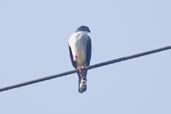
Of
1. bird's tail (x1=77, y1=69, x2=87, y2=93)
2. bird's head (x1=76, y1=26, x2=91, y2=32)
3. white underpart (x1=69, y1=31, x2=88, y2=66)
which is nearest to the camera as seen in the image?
bird's tail (x1=77, y1=69, x2=87, y2=93)

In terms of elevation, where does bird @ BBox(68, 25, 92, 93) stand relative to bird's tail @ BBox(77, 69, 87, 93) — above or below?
above

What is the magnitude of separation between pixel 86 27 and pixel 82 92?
8.19 feet

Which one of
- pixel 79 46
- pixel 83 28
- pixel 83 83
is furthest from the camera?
pixel 83 28

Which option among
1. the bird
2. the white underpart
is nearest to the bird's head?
the bird

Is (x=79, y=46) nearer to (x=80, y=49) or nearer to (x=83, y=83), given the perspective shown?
(x=80, y=49)

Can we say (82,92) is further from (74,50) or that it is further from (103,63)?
(103,63)

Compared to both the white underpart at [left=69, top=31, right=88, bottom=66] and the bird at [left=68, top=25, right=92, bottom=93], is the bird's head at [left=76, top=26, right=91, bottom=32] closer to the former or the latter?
the bird at [left=68, top=25, right=92, bottom=93]

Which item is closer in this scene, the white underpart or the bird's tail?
the bird's tail

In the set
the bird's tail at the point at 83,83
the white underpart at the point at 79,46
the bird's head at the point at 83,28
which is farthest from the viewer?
the bird's head at the point at 83,28

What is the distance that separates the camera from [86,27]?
1223 centimetres

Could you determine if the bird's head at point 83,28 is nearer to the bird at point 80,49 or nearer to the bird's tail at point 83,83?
the bird at point 80,49

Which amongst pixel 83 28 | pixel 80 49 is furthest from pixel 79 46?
pixel 83 28

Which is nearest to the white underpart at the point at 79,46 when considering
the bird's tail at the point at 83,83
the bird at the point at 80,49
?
the bird at the point at 80,49

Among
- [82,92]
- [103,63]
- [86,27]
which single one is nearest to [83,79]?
[82,92]
